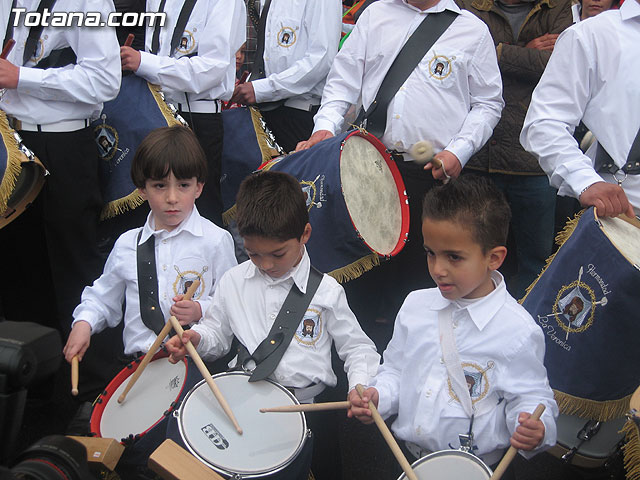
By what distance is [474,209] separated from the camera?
2.12 meters

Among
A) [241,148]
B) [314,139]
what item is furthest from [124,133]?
[314,139]

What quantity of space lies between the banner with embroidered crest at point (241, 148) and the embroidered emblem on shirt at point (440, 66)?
133cm

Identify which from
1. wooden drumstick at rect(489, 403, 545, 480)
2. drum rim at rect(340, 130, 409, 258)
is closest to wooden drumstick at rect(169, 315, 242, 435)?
wooden drumstick at rect(489, 403, 545, 480)

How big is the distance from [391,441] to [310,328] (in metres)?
0.67

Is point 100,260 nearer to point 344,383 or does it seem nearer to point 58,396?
point 58,396

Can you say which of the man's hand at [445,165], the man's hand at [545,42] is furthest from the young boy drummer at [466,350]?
the man's hand at [545,42]

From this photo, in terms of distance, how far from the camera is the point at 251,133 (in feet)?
14.5

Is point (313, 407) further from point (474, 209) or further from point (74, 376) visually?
point (74, 376)

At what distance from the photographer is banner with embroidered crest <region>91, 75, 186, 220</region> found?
372 centimetres

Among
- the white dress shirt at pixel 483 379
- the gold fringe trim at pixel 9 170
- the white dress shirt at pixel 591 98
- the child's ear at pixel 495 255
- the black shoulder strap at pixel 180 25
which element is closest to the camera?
the white dress shirt at pixel 483 379

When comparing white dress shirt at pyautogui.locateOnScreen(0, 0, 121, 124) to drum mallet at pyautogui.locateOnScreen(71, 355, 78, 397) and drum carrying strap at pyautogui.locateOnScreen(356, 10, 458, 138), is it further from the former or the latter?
drum mallet at pyautogui.locateOnScreen(71, 355, 78, 397)

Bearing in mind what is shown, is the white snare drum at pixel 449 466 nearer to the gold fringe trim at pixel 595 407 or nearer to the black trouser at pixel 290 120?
the gold fringe trim at pixel 595 407

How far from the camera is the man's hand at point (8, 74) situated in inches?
130

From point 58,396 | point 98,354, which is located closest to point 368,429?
point 98,354
